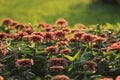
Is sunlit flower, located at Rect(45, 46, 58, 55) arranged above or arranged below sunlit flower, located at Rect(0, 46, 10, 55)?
below

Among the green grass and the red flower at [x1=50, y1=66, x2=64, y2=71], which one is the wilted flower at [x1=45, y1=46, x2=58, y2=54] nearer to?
the red flower at [x1=50, y1=66, x2=64, y2=71]

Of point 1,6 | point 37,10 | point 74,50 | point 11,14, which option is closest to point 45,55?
point 74,50

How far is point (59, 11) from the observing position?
51.4ft

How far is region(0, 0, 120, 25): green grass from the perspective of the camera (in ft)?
43.4

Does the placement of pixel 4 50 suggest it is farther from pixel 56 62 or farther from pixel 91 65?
pixel 91 65

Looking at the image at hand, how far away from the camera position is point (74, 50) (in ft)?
14.7

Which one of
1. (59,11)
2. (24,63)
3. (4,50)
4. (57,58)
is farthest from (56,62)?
(59,11)

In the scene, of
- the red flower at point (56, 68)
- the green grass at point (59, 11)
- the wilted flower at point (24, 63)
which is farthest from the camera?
the green grass at point (59, 11)

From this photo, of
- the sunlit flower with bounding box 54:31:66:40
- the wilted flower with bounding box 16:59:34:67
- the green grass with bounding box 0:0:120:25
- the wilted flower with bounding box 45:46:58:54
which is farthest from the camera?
the green grass with bounding box 0:0:120:25

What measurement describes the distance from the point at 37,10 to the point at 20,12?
37.0 inches

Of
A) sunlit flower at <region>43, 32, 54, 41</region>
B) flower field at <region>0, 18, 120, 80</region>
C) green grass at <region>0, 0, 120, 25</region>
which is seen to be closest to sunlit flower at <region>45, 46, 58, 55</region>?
flower field at <region>0, 18, 120, 80</region>

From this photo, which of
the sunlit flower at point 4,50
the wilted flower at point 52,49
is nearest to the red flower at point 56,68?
the wilted flower at point 52,49

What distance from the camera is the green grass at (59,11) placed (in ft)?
43.4

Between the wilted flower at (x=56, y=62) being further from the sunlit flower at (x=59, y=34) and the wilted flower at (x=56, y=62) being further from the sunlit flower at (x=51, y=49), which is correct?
the sunlit flower at (x=59, y=34)
